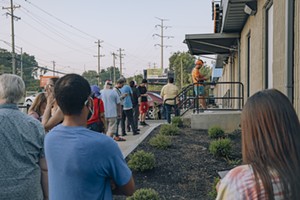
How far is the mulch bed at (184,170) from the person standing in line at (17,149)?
2244mm

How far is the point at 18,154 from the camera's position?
9.43ft

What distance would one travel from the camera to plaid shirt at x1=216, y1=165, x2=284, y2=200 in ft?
5.03

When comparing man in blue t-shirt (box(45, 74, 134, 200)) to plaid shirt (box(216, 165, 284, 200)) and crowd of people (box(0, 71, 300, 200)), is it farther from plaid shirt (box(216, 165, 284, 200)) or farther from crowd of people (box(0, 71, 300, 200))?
plaid shirt (box(216, 165, 284, 200))

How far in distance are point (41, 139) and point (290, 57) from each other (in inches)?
169

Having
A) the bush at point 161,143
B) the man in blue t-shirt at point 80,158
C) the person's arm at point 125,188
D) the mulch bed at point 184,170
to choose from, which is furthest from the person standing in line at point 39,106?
the bush at point 161,143

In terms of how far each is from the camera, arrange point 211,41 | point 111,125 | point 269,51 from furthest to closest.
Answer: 1. point 211,41
2. point 111,125
3. point 269,51

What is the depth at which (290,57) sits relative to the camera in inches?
228

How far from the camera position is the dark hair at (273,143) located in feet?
5.03

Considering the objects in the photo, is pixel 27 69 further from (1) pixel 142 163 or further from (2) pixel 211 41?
(1) pixel 142 163

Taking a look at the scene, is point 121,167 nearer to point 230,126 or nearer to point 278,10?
point 278,10

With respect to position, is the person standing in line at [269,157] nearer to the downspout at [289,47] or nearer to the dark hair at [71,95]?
the dark hair at [71,95]

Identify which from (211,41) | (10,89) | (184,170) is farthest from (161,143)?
(211,41)

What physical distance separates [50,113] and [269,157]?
375 cm

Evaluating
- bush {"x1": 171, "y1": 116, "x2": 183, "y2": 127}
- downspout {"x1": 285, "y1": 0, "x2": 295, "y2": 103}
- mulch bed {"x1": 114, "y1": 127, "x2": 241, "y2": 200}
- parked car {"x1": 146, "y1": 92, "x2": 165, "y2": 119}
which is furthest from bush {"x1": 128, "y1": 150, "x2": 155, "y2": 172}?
parked car {"x1": 146, "y1": 92, "x2": 165, "y2": 119}
